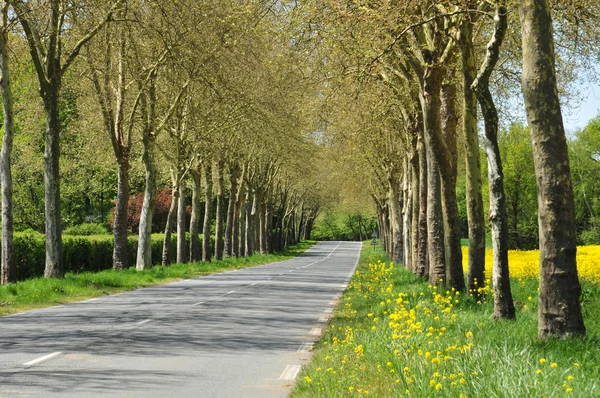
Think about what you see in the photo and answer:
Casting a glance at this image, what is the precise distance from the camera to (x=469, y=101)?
15.4 metres

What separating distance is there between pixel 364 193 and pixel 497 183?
54.4 metres

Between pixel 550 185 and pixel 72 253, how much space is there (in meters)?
28.6

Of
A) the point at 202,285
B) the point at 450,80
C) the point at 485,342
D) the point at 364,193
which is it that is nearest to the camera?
the point at 485,342

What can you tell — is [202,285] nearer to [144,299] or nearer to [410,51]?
[144,299]

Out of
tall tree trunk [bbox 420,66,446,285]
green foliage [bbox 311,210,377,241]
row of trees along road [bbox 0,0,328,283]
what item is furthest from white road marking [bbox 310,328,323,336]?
green foliage [bbox 311,210,377,241]

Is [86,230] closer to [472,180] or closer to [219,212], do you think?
[219,212]

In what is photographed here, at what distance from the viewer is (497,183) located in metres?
12.1

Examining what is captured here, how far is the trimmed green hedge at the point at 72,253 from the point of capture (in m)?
29.9

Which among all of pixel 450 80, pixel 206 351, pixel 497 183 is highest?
pixel 450 80

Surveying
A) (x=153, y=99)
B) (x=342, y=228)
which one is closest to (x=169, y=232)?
(x=153, y=99)

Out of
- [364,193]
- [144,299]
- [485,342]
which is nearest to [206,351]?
[485,342]

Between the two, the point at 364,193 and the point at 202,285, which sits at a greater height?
the point at 364,193

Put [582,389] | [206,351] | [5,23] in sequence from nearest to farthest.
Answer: [582,389] → [206,351] → [5,23]

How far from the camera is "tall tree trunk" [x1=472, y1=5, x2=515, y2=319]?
1208cm
